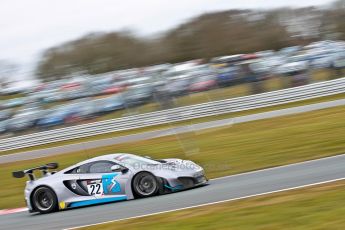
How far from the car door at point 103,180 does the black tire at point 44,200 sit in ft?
2.37

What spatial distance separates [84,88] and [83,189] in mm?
27329

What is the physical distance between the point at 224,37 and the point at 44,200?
24.2m

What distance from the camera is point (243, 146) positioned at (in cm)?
1761

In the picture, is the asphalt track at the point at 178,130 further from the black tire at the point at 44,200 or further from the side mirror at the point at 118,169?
the side mirror at the point at 118,169

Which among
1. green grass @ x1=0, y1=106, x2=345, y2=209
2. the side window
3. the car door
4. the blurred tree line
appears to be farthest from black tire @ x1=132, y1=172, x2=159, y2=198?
the blurred tree line

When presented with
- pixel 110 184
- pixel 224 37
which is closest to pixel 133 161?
pixel 110 184

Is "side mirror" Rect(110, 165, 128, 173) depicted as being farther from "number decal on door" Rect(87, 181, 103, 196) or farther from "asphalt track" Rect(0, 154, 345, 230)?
"asphalt track" Rect(0, 154, 345, 230)

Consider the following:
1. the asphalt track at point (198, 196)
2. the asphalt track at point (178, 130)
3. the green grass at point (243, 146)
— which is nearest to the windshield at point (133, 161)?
the asphalt track at point (198, 196)

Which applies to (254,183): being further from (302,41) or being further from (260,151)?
A: (302,41)

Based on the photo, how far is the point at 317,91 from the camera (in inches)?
966

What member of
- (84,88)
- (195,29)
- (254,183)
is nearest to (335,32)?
(195,29)

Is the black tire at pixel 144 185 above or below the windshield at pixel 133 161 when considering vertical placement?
below

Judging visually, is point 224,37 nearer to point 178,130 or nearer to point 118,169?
point 178,130

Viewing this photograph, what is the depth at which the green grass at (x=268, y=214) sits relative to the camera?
23.1 feet
